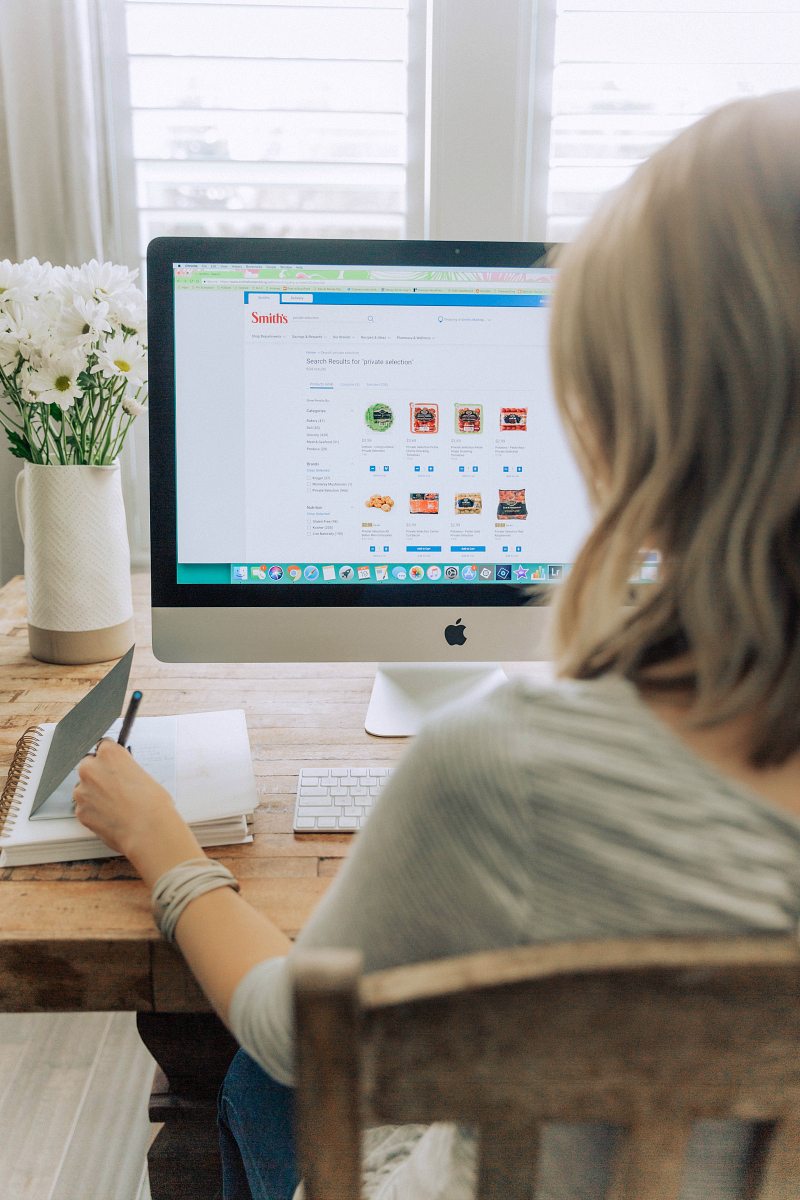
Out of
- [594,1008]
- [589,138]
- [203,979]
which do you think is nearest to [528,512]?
[203,979]

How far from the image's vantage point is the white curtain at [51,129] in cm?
165

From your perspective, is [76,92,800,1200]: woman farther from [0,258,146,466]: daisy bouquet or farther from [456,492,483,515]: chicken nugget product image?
[0,258,146,466]: daisy bouquet

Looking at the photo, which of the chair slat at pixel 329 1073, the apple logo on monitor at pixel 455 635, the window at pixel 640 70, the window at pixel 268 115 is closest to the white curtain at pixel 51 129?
the window at pixel 268 115

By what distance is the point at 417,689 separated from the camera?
3.75 ft

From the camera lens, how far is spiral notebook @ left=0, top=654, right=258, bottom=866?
0.78 meters

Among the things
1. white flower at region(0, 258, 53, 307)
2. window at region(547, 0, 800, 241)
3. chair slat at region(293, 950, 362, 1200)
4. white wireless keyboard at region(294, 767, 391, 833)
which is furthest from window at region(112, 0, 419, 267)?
chair slat at region(293, 950, 362, 1200)

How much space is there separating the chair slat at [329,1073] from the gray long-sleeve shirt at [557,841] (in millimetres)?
108

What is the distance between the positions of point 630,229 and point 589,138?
154 cm

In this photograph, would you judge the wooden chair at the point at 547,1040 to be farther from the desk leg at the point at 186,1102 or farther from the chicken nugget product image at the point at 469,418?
the desk leg at the point at 186,1102

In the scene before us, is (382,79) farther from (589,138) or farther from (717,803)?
(717,803)

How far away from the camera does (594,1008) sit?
0.33 m

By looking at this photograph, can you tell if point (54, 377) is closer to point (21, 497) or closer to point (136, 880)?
point (21, 497)

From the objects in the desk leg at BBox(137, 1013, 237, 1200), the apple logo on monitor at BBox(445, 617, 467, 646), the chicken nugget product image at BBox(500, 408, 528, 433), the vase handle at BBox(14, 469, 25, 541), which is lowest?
the desk leg at BBox(137, 1013, 237, 1200)

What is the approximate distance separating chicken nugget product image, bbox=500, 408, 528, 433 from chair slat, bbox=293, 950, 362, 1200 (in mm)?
758
